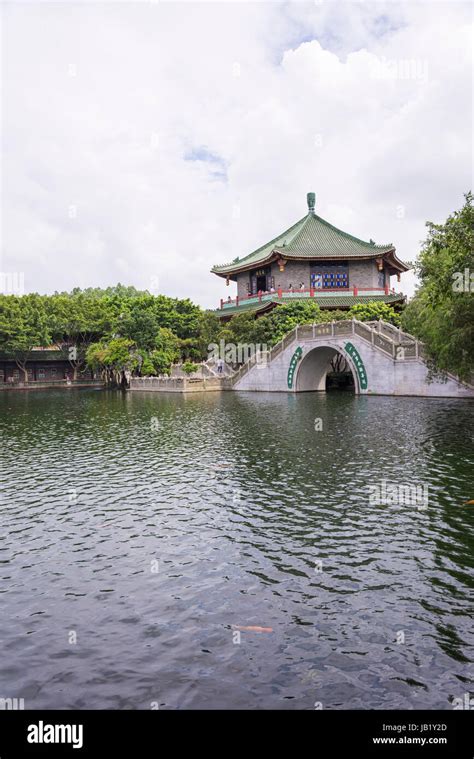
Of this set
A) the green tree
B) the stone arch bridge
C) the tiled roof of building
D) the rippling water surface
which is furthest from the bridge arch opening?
the rippling water surface

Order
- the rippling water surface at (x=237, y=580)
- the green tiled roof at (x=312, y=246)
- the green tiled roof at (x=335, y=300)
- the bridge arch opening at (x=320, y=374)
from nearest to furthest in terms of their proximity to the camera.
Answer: the rippling water surface at (x=237, y=580)
the bridge arch opening at (x=320, y=374)
the green tiled roof at (x=335, y=300)
the green tiled roof at (x=312, y=246)

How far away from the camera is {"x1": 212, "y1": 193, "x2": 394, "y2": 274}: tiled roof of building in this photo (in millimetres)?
57781

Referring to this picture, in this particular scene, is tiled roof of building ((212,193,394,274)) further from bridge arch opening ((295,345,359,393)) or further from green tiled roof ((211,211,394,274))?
bridge arch opening ((295,345,359,393))

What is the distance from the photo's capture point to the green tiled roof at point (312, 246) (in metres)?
57.8

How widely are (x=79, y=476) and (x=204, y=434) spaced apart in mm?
7794

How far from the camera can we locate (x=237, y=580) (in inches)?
319

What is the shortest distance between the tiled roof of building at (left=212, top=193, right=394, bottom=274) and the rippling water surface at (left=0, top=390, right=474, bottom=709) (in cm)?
4301

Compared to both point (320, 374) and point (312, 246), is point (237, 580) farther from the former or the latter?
point (312, 246)

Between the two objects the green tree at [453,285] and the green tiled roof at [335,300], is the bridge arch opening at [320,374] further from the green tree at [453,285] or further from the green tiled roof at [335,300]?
the green tree at [453,285]

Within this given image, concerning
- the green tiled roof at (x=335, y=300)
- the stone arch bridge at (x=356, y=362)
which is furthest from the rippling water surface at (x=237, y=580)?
the green tiled roof at (x=335, y=300)

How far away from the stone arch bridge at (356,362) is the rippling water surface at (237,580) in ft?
61.4

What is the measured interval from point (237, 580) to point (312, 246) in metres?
55.7
